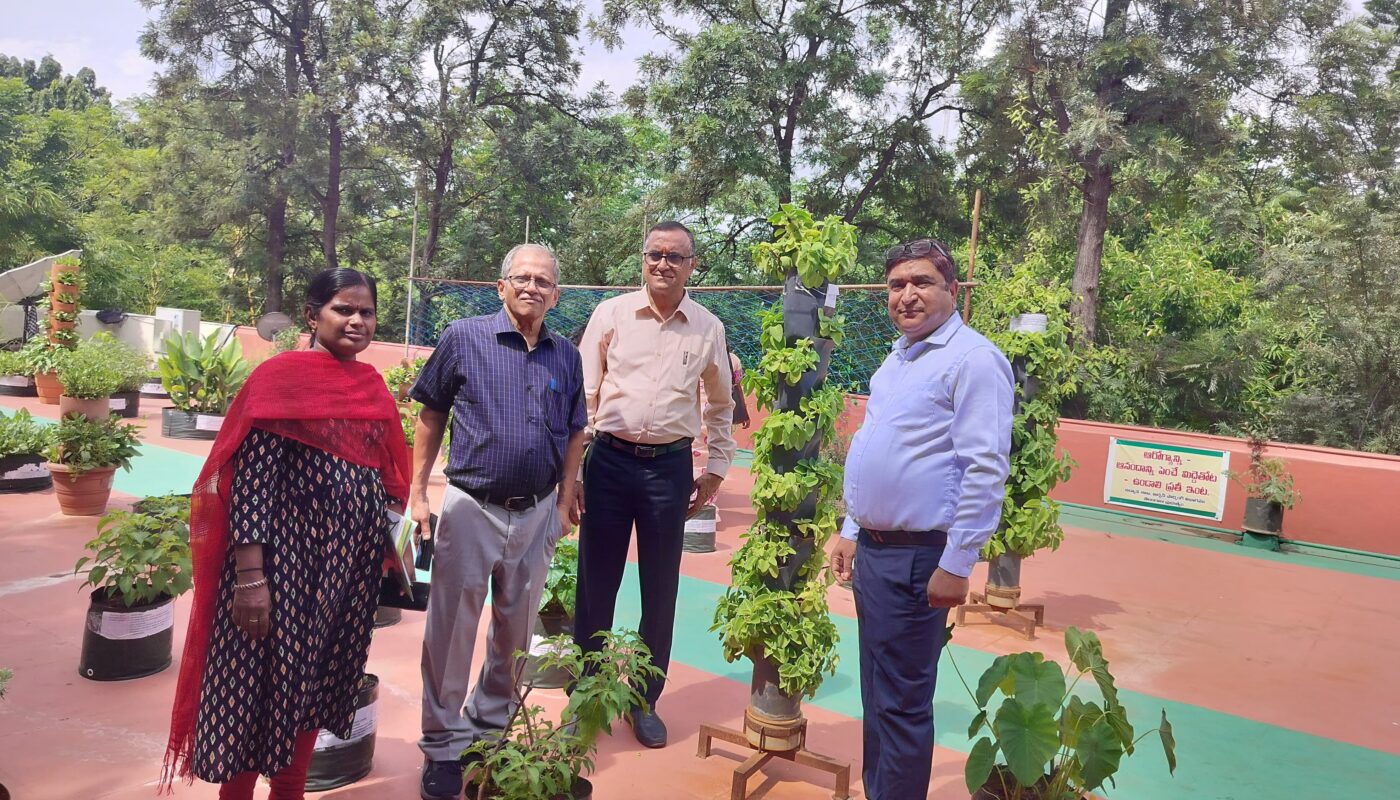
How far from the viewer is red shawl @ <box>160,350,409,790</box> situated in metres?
2.00

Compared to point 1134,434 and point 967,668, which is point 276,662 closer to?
point 967,668

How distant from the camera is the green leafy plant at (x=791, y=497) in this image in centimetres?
275

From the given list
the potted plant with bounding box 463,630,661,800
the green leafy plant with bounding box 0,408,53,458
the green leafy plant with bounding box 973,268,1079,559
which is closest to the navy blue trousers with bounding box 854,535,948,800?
the potted plant with bounding box 463,630,661,800

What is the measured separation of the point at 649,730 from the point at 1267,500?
755 centimetres

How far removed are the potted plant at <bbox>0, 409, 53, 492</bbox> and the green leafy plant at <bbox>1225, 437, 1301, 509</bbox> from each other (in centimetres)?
982

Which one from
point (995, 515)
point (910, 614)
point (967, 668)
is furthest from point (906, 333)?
point (967, 668)

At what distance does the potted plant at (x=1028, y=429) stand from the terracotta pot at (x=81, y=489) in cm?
537

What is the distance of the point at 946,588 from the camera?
210 cm

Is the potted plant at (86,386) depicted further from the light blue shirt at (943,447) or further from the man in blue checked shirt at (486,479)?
the light blue shirt at (943,447)

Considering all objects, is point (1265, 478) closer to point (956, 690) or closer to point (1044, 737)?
point (956, 690)

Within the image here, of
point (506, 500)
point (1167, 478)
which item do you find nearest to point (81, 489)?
point (506, 500)

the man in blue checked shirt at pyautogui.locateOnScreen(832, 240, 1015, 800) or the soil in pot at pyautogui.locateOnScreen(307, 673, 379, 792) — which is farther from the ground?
the man in blue checked shirt at pyautogui.locateOnScreen(832, 240, 1015, 800)

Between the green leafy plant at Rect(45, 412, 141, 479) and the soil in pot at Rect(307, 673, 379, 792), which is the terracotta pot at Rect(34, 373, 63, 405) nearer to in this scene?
the green leafy plant at Rect(45, 412, 141, 479)

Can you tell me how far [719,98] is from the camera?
1441cm
